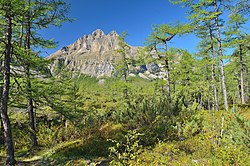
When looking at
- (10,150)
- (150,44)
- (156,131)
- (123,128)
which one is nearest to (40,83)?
(10,150)

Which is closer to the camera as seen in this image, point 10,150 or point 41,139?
point 10,150

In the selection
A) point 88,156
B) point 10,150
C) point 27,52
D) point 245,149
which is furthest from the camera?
point 88,156

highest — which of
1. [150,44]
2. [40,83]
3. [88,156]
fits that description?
[150,44]

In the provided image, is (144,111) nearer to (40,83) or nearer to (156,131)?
(156,131)

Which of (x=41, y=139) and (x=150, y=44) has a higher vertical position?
(x=150, y=44)

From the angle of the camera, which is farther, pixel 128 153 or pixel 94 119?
pixel 94 119

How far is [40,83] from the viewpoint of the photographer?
860cm

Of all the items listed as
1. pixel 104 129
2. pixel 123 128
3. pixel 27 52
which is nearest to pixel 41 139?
pixel 104 129

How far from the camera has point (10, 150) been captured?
6.38 m

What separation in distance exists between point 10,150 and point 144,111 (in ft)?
23.0

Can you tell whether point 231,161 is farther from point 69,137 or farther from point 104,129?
point 69,137

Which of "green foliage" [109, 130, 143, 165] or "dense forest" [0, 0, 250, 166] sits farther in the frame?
"dense forest" [0, 0, 250, 166]

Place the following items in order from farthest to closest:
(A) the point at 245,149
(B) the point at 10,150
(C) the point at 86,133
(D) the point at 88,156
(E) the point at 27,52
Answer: (C) the point at 86,133 → (D) the point at 88,156 → (E) the point at 27,52 → (B) the point at 10,150 → (A) the point at 245,149

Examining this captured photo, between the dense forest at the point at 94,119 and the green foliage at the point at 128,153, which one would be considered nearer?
the green foliage at the point at 128,153
